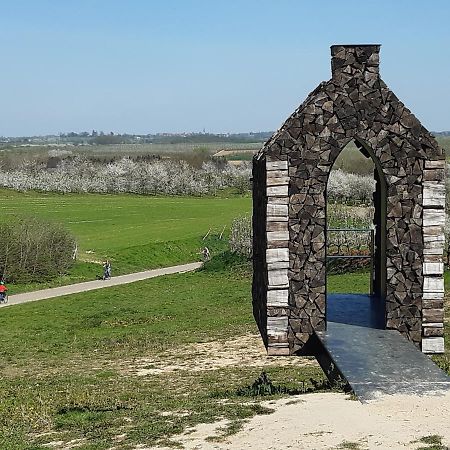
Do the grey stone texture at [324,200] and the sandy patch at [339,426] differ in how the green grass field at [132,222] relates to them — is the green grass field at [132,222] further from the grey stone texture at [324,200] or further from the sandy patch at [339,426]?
the sandy patch at [339,426]

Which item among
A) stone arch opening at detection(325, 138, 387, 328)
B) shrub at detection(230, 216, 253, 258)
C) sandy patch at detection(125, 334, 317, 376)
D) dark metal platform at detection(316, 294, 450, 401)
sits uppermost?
stone arch opening at detection(325, 138, 387, 328)

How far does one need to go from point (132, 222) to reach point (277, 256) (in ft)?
159

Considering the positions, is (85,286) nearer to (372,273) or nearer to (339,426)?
(372,273)

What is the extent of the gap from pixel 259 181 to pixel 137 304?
56.4 feet

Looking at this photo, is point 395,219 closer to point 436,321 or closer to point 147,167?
point 436,321

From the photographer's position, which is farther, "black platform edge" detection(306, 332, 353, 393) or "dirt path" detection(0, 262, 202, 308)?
"dirt path" detection(0, 262, 202, 308)

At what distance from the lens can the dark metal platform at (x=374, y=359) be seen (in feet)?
31.0

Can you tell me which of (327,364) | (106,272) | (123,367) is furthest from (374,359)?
(106,272)

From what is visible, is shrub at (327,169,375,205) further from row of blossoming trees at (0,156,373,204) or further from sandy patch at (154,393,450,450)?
sandy patch at (154,393,450,450)

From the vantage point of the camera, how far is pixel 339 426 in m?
8.42

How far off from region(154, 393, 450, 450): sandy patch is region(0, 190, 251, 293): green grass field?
2809 centimetres

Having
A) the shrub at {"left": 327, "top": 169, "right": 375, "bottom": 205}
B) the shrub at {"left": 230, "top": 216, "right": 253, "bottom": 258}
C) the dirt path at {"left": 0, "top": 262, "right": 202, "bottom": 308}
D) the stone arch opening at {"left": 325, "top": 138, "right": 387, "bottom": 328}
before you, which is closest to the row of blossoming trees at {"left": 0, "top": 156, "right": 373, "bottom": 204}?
the shrub at {"left": 327, "top": 169, "right": 375, "bottom": 205}

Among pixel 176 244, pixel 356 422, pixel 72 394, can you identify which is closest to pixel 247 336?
pixel 72 394

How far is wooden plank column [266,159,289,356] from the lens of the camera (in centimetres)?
1154
